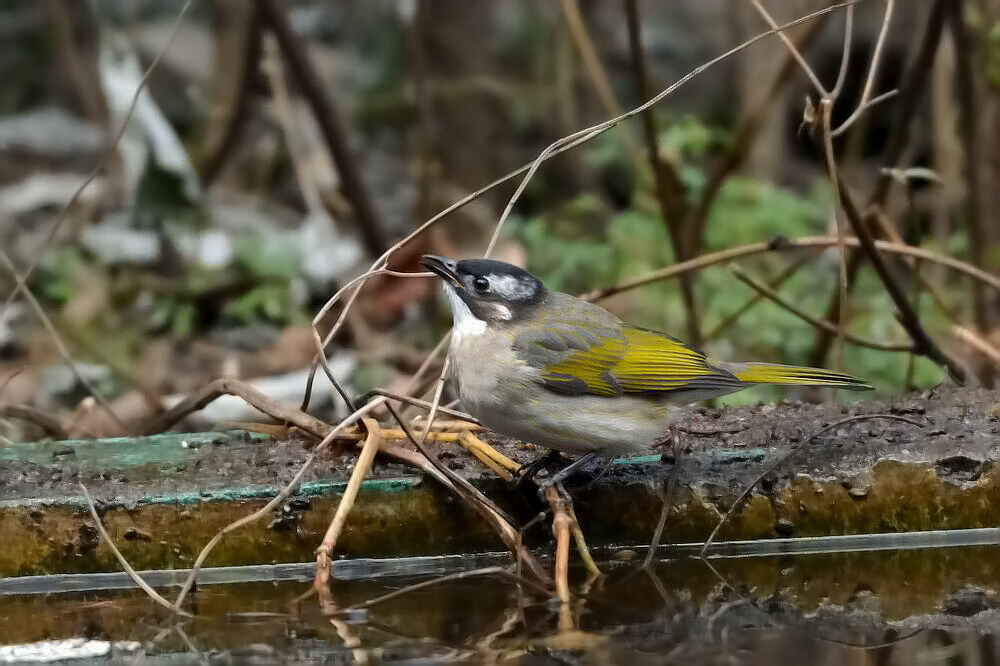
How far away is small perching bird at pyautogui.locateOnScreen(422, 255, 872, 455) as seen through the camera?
3.66 meters

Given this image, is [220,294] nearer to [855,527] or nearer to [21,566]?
[21,566]

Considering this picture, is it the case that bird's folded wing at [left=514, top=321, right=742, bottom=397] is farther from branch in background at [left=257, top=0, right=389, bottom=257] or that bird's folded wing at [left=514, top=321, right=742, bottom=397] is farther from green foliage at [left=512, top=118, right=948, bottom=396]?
branch in background at [left=257, top=0, right=389, bottom=257]

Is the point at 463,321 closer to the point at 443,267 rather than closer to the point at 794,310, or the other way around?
the point at 443,267

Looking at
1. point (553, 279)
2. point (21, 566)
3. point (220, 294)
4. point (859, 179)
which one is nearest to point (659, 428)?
point (21, 566)

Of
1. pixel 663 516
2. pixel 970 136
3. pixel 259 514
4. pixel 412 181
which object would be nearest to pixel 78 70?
pixel 412 181

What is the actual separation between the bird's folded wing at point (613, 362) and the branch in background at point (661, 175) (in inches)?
47.0

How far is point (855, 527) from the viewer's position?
3543mm

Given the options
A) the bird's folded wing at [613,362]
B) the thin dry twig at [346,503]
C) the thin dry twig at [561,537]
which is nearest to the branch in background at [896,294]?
the bird's folded wing at [613,362]

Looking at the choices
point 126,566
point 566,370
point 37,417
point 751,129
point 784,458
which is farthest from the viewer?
point 751,129

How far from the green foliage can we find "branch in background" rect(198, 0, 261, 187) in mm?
2415

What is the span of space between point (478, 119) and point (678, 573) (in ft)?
21.2

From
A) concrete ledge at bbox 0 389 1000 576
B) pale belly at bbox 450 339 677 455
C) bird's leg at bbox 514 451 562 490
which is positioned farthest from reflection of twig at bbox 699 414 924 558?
bird's leg at bbox 514 451 562 490

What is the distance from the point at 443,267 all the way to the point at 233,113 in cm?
611

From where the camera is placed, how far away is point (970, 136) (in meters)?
5.64
